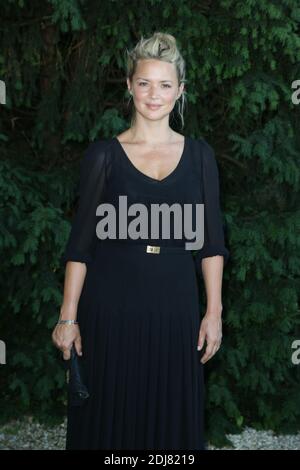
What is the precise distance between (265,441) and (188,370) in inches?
109

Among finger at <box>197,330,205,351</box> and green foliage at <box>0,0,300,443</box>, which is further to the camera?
green foliage at <box>0,0,300,443</box>

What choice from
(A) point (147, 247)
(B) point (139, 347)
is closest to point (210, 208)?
(A) point (147, 247)

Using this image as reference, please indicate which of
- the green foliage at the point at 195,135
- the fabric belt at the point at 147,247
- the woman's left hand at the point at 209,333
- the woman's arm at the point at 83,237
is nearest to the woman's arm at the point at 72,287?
the woman's arm at the point at 83,237

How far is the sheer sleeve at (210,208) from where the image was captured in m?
2.60

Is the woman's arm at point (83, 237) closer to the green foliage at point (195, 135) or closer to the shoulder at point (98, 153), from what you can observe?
the shoulder at point (98, 153)

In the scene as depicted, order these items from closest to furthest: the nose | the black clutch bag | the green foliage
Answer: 1. the nose
2. the black clutch bag
3. the green foliage

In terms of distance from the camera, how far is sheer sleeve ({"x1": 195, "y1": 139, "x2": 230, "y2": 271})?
2.60 meters

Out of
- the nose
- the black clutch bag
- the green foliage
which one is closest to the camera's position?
the nose

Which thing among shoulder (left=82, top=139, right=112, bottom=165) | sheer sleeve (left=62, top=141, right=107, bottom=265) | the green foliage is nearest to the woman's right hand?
sheer sleeve (left=62, top=141, right=107, bottom=265)

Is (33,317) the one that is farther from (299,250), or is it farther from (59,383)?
Result: (299,250)

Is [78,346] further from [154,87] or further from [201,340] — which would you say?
[154,87]
